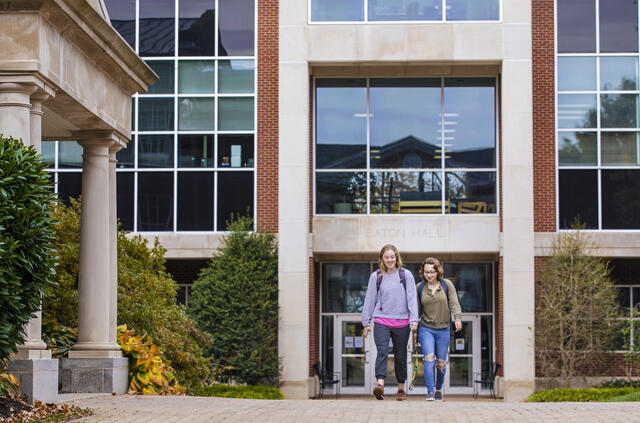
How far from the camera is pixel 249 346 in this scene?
25.4 metres

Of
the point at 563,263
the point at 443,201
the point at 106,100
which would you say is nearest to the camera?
the point at 106,100

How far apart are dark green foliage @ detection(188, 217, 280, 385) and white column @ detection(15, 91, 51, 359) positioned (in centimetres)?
1408

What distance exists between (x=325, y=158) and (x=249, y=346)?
5.56 metres

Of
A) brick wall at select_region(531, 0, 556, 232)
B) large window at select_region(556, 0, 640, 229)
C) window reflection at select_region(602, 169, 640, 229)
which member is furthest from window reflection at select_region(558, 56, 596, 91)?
window reflection at select_region(602, 169, 640, 229)

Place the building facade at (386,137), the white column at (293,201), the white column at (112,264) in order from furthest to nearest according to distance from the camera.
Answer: the building facade at (386,137) → the white column at (293,201) → the white column at (112,264)

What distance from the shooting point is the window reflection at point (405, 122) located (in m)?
27.3

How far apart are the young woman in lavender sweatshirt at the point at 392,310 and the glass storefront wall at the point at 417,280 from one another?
1463 cm

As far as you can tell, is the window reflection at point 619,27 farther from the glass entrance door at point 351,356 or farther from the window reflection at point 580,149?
the glass entrance door at point 351,356

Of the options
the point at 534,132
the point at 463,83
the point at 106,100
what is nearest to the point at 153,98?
the point at 463,83

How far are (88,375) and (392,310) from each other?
416cm

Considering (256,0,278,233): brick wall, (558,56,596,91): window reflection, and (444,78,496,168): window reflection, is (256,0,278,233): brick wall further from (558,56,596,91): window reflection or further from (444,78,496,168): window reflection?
(558,56,596,91): window reflection

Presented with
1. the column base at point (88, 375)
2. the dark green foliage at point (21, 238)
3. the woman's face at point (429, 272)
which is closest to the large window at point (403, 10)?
the woman's face at point (429, 272)

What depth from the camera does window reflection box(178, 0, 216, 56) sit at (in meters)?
27.1

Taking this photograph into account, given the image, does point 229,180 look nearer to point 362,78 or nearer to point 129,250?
point 362,78
